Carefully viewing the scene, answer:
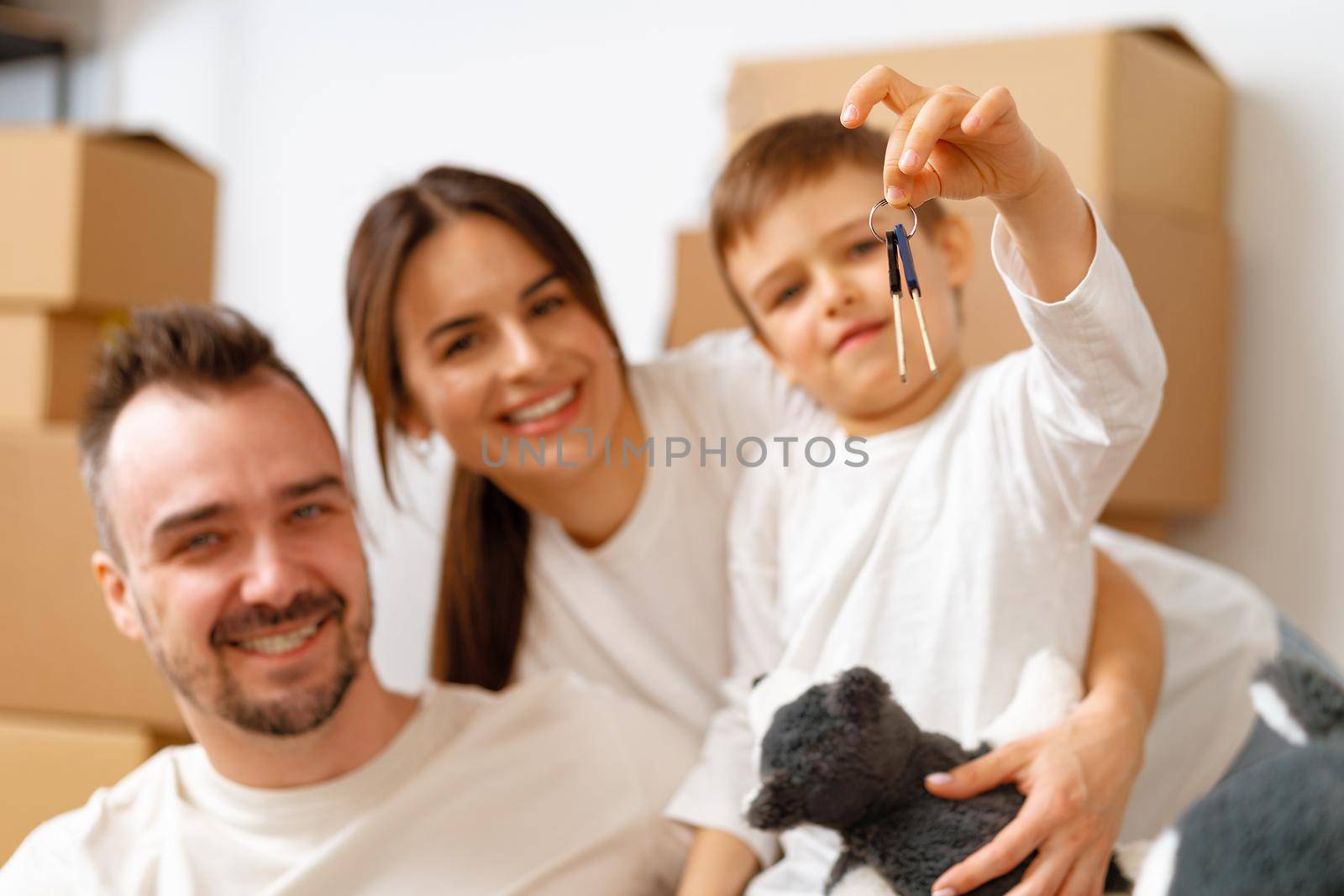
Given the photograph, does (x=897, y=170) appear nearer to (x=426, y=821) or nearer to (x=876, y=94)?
(x=876, y=94)

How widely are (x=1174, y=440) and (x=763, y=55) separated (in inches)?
33.8

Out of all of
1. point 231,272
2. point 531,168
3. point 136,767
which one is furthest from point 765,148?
point 231,272

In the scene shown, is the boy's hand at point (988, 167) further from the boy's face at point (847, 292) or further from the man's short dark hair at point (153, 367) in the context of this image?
the man's short dark hair at point (153, 367)

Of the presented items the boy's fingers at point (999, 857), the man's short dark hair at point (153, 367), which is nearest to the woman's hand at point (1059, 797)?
the boy's fingers at point (999, 857)

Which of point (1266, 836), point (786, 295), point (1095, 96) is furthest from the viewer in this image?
point (1095, 96)

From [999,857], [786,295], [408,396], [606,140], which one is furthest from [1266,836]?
[606,140]

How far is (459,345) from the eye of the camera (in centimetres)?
98

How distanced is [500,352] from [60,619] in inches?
17.3

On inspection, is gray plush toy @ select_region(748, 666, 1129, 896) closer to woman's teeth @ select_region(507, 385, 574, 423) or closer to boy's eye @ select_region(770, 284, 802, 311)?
boy's eye @ select_region(770, 284, 802, 311)

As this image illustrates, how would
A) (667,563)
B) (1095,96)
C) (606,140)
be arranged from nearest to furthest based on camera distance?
(1095,96) → (667,563) → (606,140)

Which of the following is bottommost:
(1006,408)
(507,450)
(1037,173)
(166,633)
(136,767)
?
(136,767)

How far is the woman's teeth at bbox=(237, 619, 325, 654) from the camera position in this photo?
0.83 metres

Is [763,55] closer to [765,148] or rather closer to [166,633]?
[765,148]

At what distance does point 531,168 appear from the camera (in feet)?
6.11
